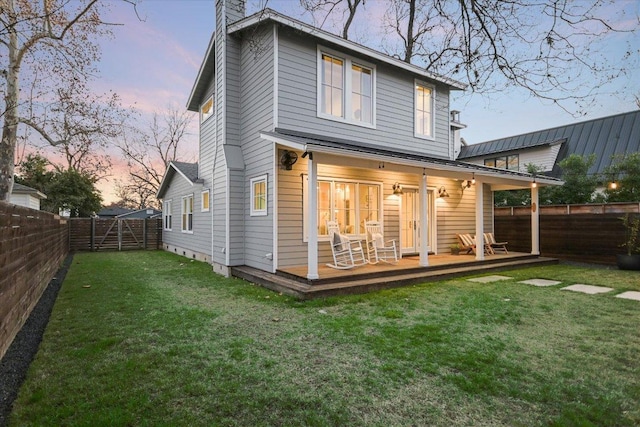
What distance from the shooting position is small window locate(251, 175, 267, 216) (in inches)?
293

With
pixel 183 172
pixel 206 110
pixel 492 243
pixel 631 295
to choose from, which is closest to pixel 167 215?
pixel 183 172

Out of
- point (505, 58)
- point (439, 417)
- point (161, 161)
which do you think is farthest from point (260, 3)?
point (161, 161)

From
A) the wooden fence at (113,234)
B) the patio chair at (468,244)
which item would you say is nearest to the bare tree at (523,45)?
the patio chair at (468,244)

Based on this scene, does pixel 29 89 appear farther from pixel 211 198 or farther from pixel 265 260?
pixel 265 260

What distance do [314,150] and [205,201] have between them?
6068 mm

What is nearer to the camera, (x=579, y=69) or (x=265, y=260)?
(x=579, y=69)

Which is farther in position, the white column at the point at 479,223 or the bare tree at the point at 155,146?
the bare tree at the point at 155,146

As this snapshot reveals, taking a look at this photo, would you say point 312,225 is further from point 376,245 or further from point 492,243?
point 492,243

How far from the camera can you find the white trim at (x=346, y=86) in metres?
7.83

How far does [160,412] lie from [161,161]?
27.4 metres

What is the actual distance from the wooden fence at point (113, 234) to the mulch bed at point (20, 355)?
36.9 ft

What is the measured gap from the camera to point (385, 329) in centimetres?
414

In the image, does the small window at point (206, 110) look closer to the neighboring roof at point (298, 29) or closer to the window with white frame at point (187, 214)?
the neighboring roof at point (298, 29)

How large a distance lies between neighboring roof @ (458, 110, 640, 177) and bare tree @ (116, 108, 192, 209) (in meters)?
22.7
